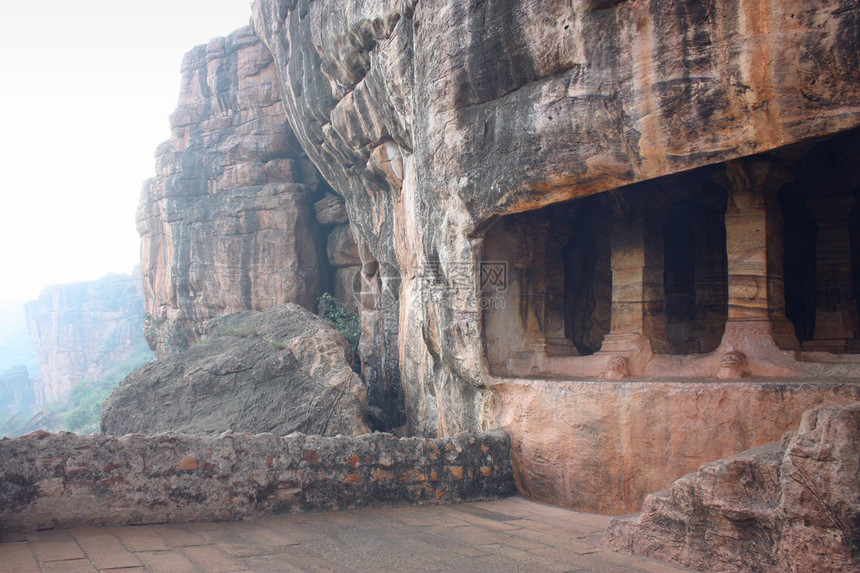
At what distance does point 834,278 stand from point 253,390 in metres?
7.61

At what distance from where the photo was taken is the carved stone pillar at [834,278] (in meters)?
7.03

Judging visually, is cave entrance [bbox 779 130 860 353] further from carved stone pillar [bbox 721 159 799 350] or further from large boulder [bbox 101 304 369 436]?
large boulder [bbox 101 304 369 436]

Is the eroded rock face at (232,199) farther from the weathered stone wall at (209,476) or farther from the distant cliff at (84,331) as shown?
the distant cliff at (84,331)

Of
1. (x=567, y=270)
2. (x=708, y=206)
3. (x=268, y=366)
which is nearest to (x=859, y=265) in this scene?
(x=708, y=206)

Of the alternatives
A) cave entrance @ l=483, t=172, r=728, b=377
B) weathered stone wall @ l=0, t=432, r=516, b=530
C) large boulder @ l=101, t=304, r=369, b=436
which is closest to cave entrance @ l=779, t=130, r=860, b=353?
cave entrance @ l=483, t=172, r=728, b=377

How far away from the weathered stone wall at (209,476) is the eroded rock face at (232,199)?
33.9 ft

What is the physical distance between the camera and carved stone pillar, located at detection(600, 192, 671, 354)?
7379mm

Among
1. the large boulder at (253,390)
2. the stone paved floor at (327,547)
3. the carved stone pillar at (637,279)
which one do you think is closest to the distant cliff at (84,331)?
the large boulder at (253,390)

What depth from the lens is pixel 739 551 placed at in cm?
359

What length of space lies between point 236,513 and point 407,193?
5828 mm

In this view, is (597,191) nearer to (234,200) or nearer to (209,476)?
(209,476)

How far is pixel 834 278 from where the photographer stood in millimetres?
7152

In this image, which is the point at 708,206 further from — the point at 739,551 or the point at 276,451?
the point at 276,451

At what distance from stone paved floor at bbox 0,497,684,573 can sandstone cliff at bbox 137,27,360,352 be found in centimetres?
1111
